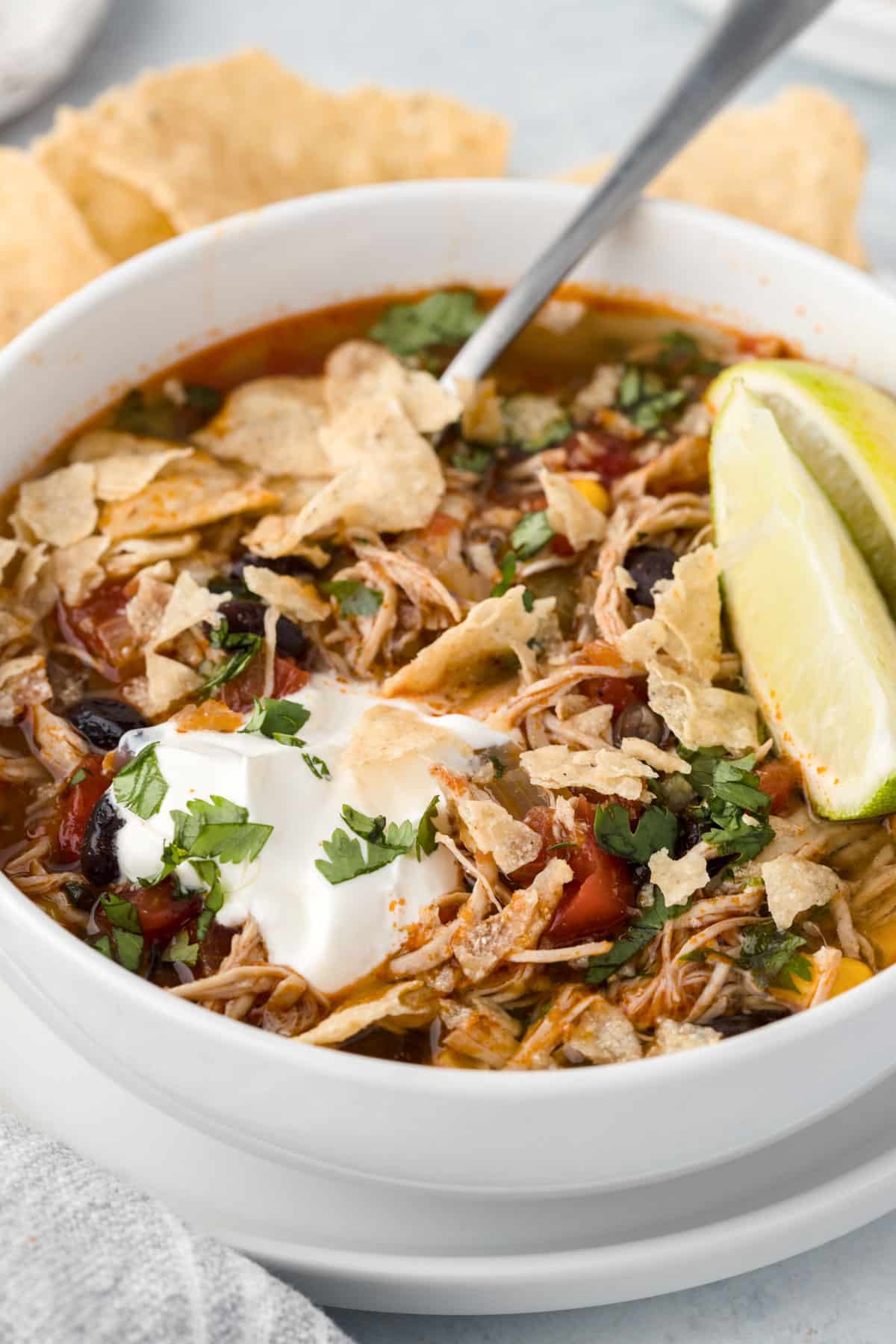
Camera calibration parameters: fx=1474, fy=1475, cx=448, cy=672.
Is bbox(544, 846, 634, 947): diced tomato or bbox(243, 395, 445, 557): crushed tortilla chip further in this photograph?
bbox(243, 395, 445, 557): crushed tortilla chip

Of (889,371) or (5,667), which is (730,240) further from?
(5,667)

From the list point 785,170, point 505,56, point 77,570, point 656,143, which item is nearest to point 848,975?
point 77,570

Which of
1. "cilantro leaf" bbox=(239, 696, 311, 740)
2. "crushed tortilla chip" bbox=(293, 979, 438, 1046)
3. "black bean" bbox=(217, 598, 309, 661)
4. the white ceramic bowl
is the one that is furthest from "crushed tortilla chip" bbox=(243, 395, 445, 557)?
"crushed tortilla chip" bbox=(293, 979, 438, 1046)

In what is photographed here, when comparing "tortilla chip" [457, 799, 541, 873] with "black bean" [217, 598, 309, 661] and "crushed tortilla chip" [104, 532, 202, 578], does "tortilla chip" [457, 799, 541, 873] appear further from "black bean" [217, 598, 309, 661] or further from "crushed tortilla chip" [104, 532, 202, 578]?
"crushed tortilla chip" [104, 532, 202, 578]

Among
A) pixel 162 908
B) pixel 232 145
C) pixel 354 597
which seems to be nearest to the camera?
pixel 162 908

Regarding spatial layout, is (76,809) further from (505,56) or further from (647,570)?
(505,56)

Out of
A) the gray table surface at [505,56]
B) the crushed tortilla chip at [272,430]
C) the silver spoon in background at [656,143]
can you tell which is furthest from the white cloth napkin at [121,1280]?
the gray table surface at [505,56]
